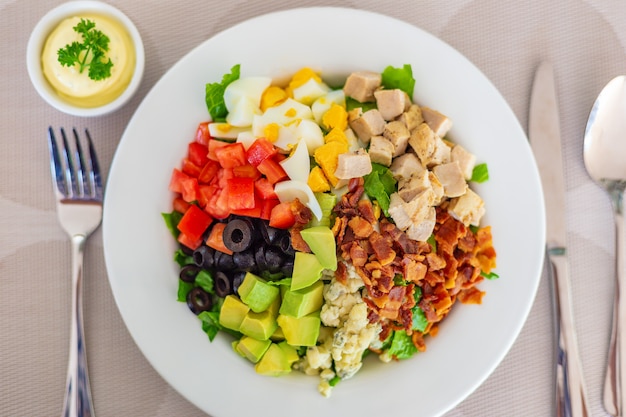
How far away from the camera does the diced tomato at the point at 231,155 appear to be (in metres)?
2.43

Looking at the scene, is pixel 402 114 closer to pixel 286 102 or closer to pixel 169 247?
pixel 286 102

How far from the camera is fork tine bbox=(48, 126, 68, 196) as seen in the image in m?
2.66

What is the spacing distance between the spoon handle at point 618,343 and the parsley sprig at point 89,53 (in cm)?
260

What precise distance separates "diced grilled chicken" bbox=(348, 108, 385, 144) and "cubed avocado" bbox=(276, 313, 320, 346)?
84cm

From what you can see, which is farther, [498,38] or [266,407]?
[498,38]

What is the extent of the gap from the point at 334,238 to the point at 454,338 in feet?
2.45

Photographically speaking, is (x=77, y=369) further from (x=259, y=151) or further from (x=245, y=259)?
(x=259, y=151)

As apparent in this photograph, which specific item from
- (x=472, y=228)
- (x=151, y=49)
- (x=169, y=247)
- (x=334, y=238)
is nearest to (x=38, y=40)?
(x=151, y=49)

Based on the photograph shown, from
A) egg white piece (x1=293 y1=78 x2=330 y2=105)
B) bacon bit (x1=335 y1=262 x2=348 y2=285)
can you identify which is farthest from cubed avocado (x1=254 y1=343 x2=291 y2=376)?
egg white piece (x1=293 y1=78 x2=330 y2=105)

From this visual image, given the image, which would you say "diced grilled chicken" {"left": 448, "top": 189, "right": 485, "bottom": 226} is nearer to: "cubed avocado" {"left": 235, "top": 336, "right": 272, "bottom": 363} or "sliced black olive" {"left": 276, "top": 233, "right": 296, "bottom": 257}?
"sliced black olive" {"left": 276, "top": 233, "right": 296, "bottom": 257}

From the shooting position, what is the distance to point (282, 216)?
2.35 m

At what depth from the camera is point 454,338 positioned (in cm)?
250

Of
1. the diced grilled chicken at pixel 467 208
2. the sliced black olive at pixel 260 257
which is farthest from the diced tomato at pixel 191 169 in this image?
the diced grilled chicken at pixel 467 208

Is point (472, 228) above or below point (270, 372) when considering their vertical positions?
above
